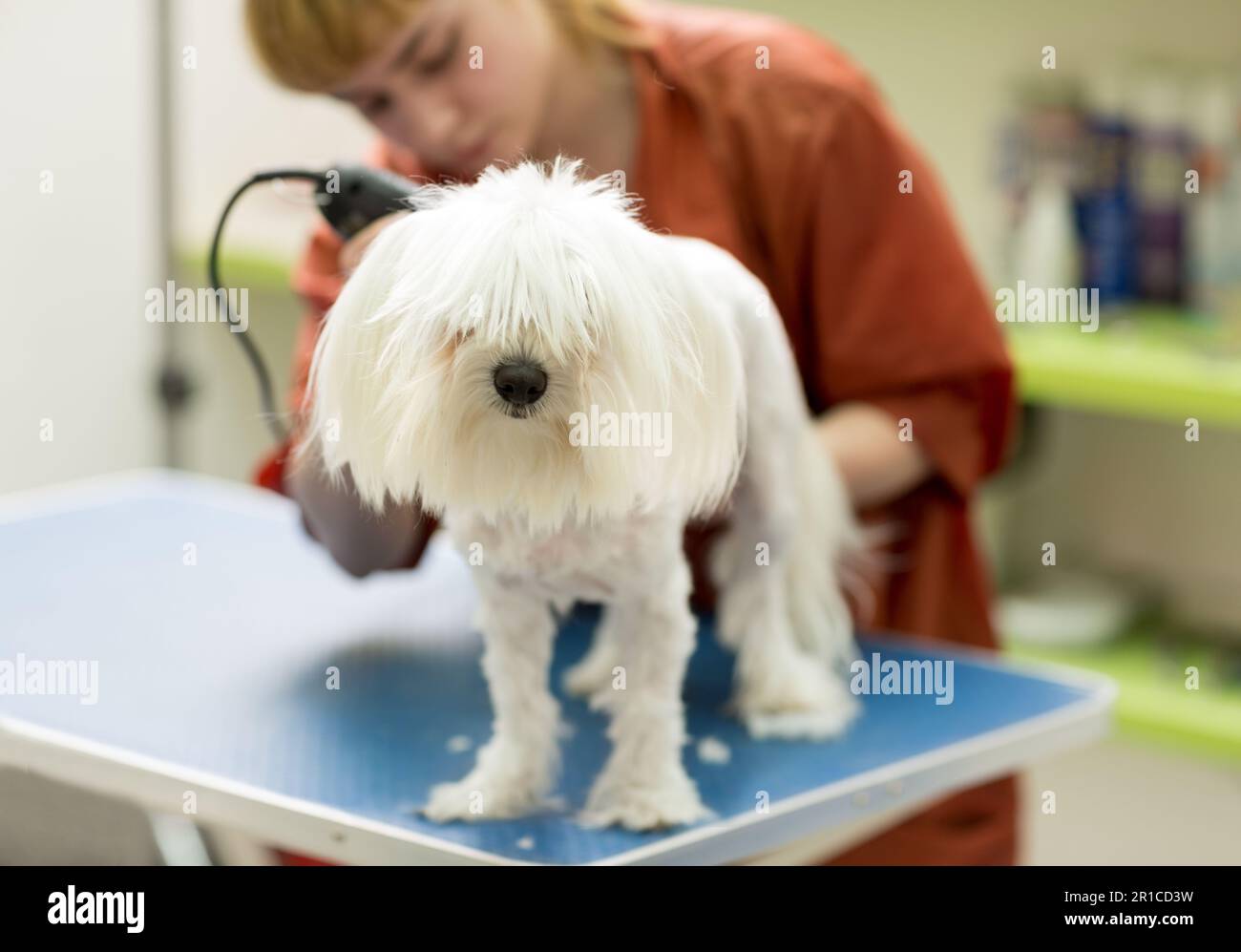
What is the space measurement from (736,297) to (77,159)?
5.15 ft

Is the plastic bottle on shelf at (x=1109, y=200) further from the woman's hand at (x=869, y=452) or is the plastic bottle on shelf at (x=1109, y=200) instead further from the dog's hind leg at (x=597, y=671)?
the dog's hind leg at (x=597, y=671)

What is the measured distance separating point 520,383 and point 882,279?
0.58m

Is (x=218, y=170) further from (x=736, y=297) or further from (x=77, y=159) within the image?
(x=736, y=297)

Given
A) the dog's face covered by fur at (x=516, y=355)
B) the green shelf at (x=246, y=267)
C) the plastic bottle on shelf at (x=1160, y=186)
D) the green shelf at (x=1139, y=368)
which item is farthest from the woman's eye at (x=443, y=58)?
the plastic bottle on shelf at (x=1160, y=186)

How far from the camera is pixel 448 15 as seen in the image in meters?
1.05

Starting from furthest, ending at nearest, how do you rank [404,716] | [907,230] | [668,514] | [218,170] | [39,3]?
[218,170] < [39,3] < [907,230] < [404,716] < [668,514]

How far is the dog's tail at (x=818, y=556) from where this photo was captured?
109 cm

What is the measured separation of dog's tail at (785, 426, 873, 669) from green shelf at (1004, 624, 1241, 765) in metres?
0.84

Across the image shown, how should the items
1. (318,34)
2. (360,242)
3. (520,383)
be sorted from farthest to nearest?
1. (318,34)
2. (360,242)
3. (520,383)

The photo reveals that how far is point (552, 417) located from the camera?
28.0 inches

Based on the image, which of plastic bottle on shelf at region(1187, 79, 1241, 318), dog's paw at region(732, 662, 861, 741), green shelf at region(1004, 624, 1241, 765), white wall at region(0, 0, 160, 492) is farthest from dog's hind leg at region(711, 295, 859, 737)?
white wall at region(0, 0, 160, 492)

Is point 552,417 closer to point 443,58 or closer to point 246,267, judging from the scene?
point 443,58

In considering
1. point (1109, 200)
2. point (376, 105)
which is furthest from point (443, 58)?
point (1109, 200)
